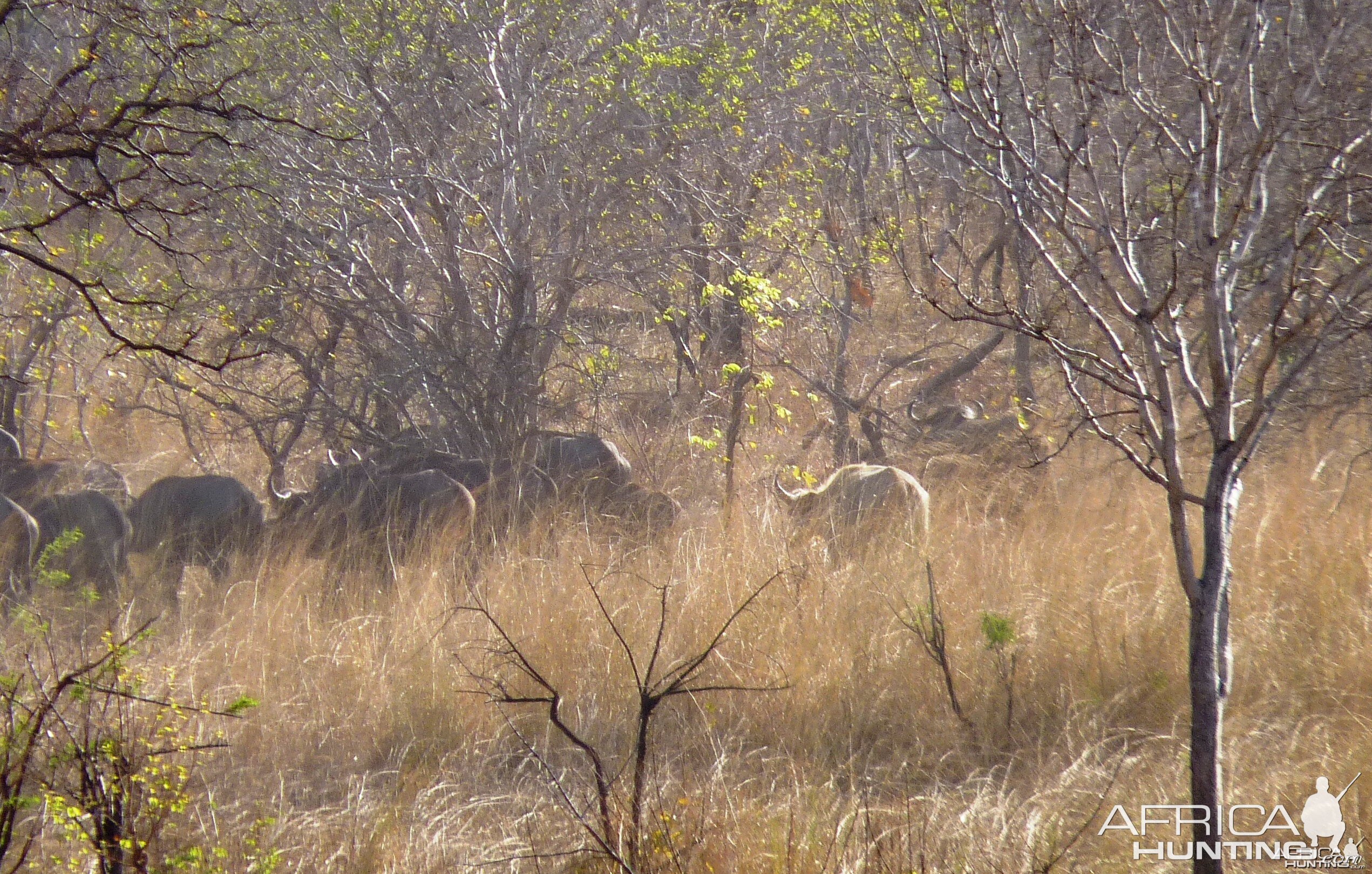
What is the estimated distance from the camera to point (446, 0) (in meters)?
7.97

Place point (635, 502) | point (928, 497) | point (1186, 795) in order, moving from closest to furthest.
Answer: point (1186, 795) → point (928, 497) → point (635, 502)

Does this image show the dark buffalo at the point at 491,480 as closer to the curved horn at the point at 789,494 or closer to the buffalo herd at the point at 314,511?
the buffalo herd at the point at 314,511

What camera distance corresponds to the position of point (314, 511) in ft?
25.1

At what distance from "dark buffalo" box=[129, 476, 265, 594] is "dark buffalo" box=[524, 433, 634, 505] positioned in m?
1.95

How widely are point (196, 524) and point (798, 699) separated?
4.60 meters

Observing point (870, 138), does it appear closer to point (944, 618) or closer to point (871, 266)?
point (871, 266)

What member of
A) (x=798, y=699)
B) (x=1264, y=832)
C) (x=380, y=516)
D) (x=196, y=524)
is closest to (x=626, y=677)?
(x=798, y=699)

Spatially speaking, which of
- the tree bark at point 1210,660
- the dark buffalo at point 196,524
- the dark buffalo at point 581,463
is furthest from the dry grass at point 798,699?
the dark buffalo at point 581,463

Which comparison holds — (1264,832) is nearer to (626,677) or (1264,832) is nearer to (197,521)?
(626,677)

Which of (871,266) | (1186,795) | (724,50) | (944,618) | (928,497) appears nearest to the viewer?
(1186,795)

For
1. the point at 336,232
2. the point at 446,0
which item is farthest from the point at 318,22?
the point at 336,232

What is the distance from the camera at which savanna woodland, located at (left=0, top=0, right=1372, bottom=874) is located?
334cm

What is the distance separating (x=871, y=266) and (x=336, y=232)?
5417mm

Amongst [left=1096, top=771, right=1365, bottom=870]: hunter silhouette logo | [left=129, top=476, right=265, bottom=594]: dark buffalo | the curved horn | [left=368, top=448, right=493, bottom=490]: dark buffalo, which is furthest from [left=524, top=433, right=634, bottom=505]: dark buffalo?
[left=1096, top=771, right=1365, bottom=870]: hunter silhouette logo
